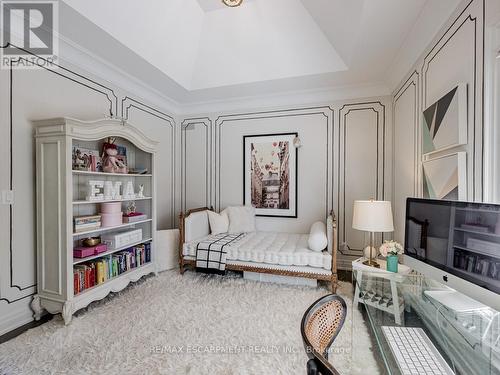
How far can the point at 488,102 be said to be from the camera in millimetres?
1297

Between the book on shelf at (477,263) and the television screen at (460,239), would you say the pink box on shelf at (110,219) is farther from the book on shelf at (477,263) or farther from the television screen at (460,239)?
the book on shelf at (477,263)

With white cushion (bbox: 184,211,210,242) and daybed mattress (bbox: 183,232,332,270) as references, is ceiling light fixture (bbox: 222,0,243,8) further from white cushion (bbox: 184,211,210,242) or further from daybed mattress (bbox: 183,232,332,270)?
daybed mattress (bbox: 183,232,332,270)

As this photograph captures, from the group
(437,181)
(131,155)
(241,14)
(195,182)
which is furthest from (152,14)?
(437,181)

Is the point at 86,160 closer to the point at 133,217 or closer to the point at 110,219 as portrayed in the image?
the point at 110,219

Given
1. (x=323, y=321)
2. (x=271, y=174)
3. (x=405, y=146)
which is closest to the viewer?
(x=323, y=321)

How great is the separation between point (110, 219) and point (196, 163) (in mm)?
1815

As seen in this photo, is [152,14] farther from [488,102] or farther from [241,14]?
[488,102]

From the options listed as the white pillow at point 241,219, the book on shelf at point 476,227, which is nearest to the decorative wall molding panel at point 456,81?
the book on shelf at point 476,227

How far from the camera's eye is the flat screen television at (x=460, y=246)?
0.96 metres

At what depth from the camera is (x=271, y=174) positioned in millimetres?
3645

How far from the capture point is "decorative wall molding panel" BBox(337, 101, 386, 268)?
321 cm

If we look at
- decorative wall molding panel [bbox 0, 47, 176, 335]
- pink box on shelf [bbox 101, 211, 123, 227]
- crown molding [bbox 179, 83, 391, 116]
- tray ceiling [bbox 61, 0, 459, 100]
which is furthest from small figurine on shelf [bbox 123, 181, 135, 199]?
crown molding [bbox 179, 83, 391, 116]

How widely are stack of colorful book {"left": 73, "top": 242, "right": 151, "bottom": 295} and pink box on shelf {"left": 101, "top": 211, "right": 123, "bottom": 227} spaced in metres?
0.35

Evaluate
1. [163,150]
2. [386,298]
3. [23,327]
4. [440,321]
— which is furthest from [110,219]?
[440,321]
